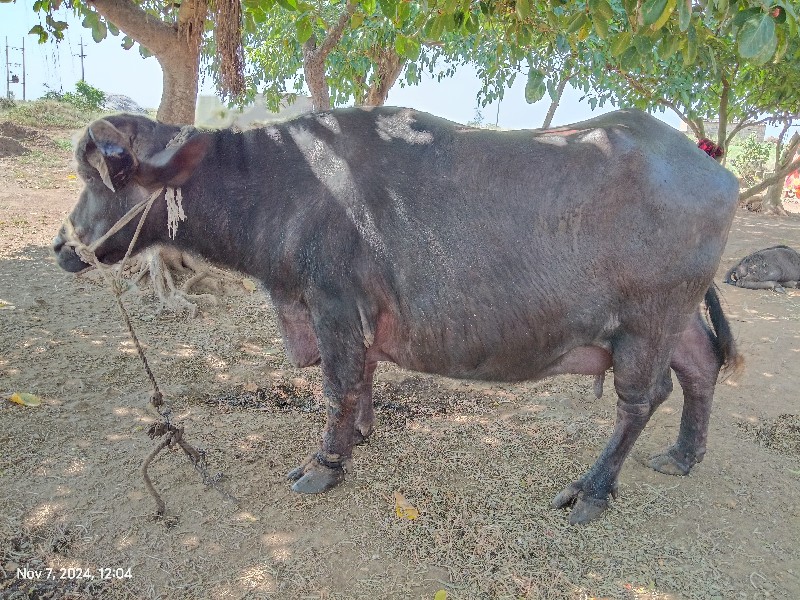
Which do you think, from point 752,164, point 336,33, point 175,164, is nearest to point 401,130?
point 175,164

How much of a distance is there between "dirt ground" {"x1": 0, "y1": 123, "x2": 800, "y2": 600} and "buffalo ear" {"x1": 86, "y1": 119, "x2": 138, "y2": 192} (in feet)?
5.10

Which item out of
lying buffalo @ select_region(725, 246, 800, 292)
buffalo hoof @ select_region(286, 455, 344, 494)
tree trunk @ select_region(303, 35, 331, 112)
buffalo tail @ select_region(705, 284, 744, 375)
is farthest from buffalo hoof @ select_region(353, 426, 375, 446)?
lying buffalo @ select_region(725, 246, 800, 292)

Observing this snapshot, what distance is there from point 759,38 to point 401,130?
5.09 ft

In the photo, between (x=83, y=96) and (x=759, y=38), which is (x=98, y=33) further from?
(x=83, y=96)

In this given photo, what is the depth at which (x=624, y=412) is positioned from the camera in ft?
9.91

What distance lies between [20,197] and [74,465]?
29.5 ft

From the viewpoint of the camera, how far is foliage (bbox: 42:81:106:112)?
24766 mm

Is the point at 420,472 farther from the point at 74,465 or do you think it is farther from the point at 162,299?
A: the point at 162,299

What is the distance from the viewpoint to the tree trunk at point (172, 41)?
4.65 metres

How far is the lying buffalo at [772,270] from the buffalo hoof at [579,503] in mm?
6005

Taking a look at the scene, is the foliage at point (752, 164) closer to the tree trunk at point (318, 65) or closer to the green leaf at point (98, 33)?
the tree trunk at point (318, 65)

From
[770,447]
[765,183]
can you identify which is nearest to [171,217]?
[770,447]

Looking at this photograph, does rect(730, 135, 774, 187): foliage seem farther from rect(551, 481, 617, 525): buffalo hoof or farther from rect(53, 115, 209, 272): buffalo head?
rect(53, 115, 209, 272): buffalo head

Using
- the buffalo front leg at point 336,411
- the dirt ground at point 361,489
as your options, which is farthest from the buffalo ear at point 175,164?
the dirt ground at point 361,489
